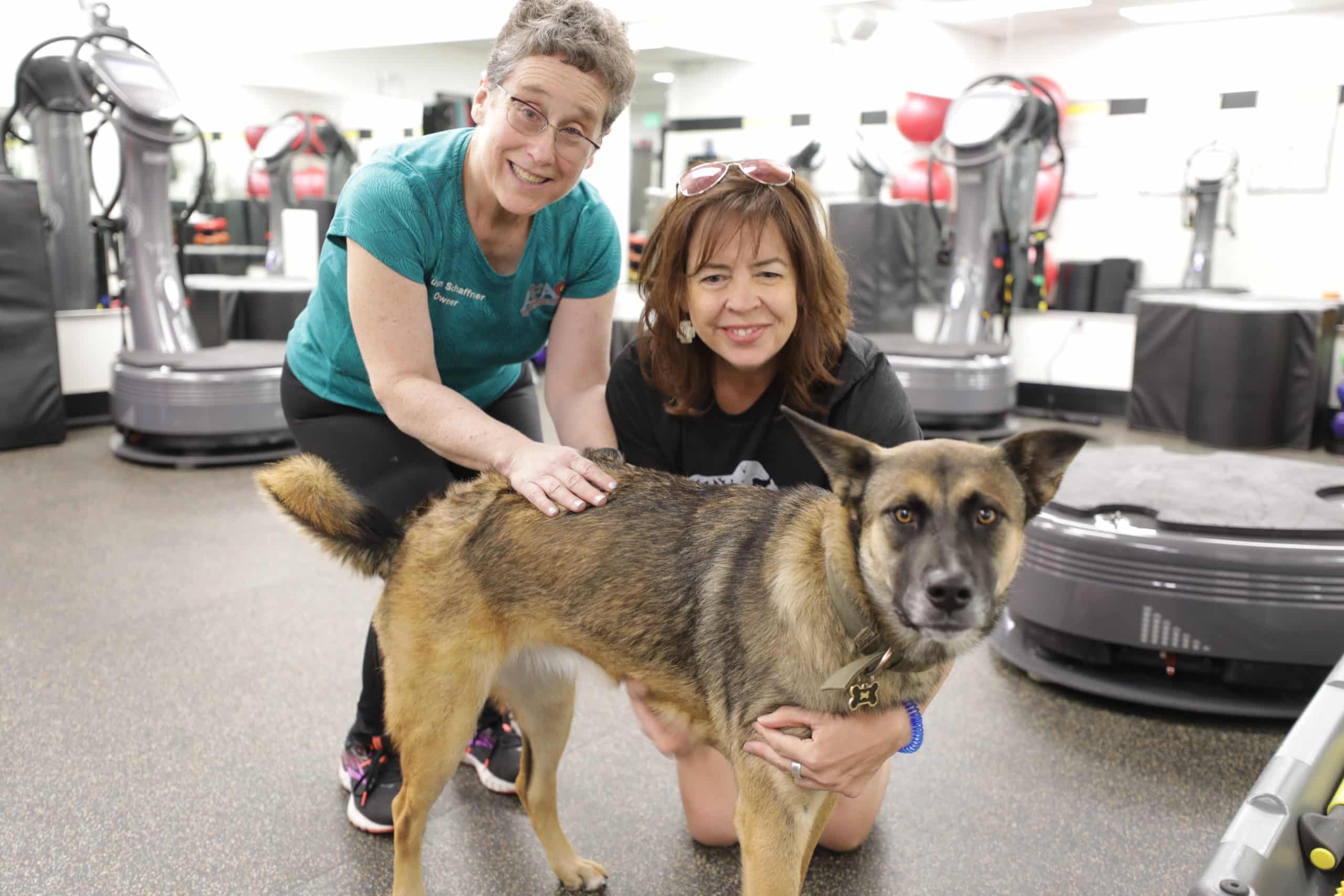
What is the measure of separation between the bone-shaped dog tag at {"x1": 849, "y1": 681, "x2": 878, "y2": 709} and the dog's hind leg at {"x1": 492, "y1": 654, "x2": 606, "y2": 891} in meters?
0.64

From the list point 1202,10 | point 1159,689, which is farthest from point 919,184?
point 1159,689

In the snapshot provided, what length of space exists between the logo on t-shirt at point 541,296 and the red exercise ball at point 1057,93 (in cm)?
724

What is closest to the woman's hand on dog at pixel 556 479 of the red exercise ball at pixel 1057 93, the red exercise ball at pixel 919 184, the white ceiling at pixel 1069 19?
the red exercise ball at pixel 919 184

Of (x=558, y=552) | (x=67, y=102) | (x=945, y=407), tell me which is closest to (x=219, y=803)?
(x=558, y=552)

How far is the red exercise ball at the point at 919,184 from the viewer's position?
7.76m

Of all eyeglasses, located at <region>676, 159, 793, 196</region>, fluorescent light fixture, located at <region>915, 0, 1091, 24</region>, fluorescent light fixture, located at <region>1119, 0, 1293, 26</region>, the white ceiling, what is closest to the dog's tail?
eyeglasses, located at <region>676, 159, 793, 196</region>

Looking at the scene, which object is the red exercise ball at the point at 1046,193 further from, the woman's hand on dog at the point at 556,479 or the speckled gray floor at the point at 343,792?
the woman's hand on dog at the point at 556,479

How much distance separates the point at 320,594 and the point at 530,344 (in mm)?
1844

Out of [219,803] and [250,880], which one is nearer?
[250,880]

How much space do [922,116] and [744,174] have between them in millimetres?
6976

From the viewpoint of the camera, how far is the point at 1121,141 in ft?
27.2

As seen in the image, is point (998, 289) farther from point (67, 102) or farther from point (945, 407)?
point (67, 102)

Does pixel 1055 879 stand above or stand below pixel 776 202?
below

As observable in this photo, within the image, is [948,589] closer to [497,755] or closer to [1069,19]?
[497,755]
